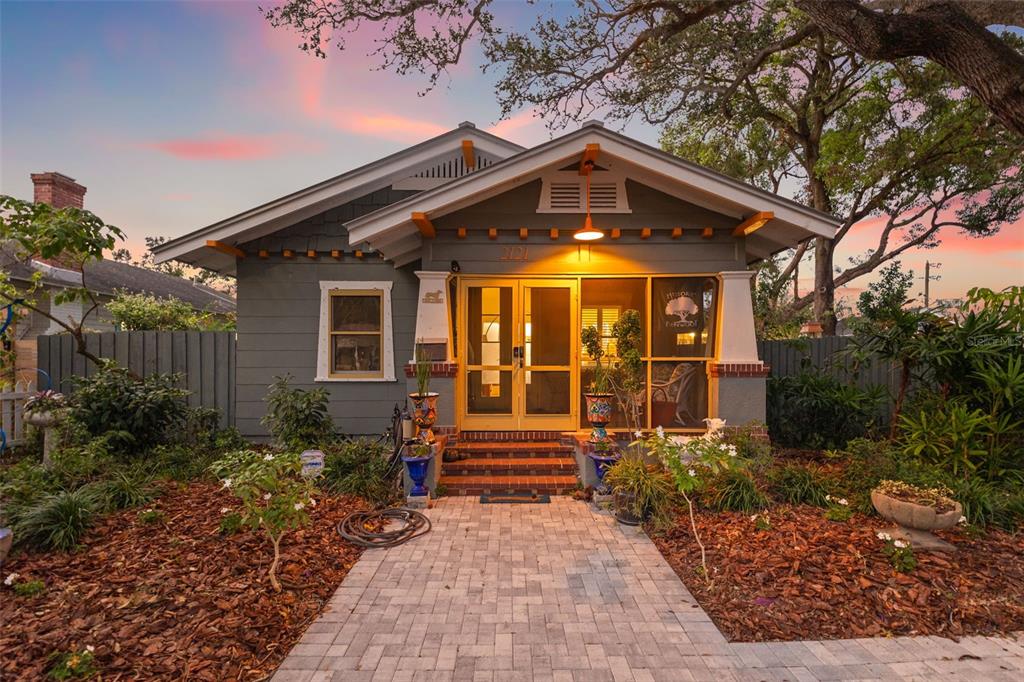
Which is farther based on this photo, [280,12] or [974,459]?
[280,12]

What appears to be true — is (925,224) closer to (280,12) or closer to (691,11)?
(691,11)

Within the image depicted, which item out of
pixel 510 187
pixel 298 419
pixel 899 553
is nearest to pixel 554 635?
pixel 899 553

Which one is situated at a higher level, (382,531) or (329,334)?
(329,334)

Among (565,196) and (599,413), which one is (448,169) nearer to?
(565,196)

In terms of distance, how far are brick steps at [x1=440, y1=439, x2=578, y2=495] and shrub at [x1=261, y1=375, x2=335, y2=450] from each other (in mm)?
1725

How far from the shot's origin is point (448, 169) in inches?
299

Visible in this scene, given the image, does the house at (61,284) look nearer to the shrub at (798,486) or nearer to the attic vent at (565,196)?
the attic vent at (565,196)

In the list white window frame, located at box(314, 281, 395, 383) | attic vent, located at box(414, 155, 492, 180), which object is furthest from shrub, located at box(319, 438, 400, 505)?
attic vent, located at box(414, 155, 492, 180)

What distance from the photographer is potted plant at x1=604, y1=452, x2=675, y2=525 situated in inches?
177

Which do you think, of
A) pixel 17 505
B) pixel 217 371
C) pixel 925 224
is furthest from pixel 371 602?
pixel 925 224

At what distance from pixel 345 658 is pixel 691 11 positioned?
11.1 meters

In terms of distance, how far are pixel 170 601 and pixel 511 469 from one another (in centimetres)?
349

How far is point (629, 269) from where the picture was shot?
20.1 feet

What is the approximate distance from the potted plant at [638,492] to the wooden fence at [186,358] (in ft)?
19.5
